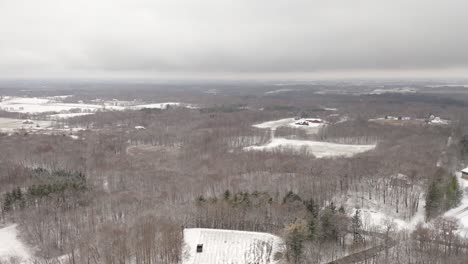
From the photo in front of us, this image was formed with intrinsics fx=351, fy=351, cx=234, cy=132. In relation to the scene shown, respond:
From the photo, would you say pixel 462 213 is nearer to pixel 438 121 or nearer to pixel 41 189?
pixel 41 189

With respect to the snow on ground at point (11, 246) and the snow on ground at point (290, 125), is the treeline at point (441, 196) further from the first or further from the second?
the snow on ground at point (290, 125)

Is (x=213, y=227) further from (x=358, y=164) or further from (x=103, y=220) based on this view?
(x=358, y=164)

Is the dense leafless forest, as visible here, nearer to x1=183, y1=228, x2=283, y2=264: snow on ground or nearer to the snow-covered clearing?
the snow-covered clearing

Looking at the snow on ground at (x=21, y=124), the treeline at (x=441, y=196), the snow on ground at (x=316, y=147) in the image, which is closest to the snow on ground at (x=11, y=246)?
the treeline at (x=441, y=196)

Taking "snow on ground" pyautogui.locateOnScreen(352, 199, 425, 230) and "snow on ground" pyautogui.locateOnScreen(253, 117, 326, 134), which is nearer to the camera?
"snow on ground" pyautogui.locateOnScreen(352, 199, 425, 230)

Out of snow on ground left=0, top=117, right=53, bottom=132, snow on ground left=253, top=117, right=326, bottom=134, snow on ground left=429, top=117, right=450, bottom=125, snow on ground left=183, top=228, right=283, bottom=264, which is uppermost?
snow on ground left=0, top=117, right=53, bottom=132

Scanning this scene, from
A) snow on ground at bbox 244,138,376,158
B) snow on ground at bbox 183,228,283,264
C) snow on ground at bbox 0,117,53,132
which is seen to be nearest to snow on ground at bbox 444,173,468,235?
snow on ground at bbox 183,228,283,264

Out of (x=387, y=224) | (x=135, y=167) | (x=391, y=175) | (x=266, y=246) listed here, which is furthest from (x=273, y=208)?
(x=135, y=167)
